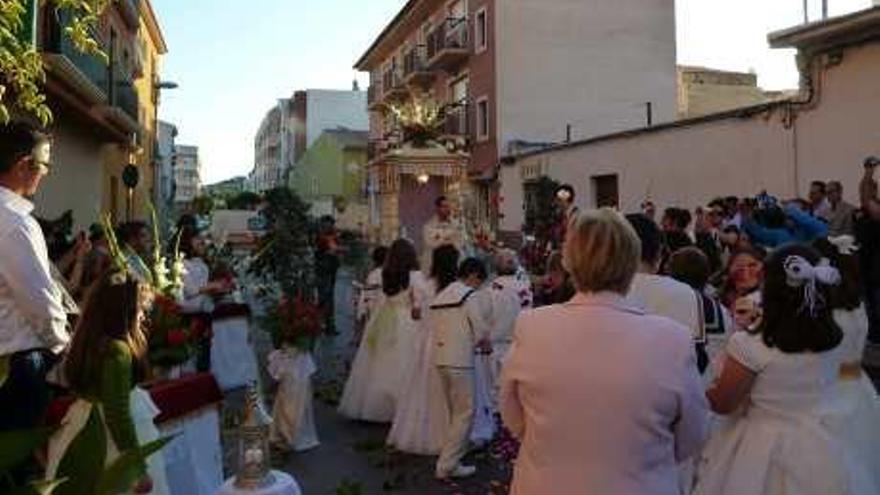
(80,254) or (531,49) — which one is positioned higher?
(531,49)

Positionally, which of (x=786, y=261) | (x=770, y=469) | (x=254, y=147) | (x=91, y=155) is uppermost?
(x=254, y=147)

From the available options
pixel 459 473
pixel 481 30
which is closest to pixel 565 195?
pixel 459 473

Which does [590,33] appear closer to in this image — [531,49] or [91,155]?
[531,49]

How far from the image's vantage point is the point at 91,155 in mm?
24125

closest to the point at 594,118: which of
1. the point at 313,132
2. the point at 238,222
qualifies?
the point at 238,222

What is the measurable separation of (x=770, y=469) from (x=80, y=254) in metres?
5.60

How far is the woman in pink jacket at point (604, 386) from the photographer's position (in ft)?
8.98

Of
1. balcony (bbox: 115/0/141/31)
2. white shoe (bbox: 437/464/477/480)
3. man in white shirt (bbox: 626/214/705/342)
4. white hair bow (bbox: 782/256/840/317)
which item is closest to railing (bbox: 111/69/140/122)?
balcony (bbox: 115/0/141/31)

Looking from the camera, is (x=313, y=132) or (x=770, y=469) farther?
(x=313, y=132)

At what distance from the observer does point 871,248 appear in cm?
1064

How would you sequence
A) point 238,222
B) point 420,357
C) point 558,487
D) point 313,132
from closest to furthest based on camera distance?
point 558,487, point 420,357, point 238,222, point 313,132

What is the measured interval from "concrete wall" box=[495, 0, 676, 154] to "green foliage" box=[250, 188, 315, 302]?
18.8 metres

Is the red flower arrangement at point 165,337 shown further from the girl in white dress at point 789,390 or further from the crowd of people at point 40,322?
the girl in white dress at point 789,390

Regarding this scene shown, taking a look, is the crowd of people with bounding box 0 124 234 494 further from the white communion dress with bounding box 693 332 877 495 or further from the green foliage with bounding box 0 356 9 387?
the white communion dress with bounding box 693 332 877 495
